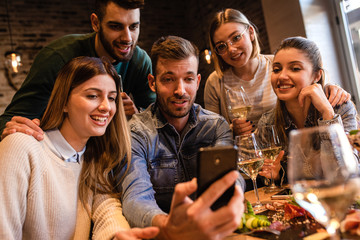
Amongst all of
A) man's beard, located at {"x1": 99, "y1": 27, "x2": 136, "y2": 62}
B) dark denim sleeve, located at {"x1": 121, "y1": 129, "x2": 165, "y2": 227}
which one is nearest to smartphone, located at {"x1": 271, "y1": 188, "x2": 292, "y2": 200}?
dark denim sleeve, located at {"x1": 121, "y1": 129, "x2": 165, "y2": 227}

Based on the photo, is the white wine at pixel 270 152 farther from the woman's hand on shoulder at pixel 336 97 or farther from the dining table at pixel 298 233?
the woman's hand on shoulder at pixel 336 97

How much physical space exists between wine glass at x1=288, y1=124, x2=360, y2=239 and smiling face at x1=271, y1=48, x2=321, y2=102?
3.83 feet

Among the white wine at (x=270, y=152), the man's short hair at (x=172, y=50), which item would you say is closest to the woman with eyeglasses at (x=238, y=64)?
the man's short hair at (x=172, y=50)

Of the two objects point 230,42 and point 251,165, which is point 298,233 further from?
point 230,42

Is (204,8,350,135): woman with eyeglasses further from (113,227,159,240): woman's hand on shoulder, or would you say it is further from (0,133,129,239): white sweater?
(113,227,159,240): woman's hand on shoulder

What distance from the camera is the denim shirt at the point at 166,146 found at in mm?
1513

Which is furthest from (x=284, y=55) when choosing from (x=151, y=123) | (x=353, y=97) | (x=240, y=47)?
(x=353, y=97)

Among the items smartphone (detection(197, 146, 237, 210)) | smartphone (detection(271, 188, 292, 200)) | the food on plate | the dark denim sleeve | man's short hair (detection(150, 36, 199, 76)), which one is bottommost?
smartphone (detection(271, 188, 292, 200))

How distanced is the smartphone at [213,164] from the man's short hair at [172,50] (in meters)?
0.96

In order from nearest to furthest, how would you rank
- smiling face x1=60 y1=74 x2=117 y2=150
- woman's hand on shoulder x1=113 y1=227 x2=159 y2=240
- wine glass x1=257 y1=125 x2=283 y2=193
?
1. woman's hand on shoulder x1=113 y1=227 x2=159 y2=240
2. wine glass x1=257 y1=125 x2=283 y2=193
3. smiling face x1=60 y1=74 x2=117 y2=150

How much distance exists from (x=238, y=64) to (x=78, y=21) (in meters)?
4.93

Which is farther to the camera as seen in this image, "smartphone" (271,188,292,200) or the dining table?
"smartphone" (271,188,292,200)

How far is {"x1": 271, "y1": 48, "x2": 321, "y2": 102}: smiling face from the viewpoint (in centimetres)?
177

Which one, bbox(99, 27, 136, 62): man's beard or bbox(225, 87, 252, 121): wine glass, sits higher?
bbox(99, 27, 136, 62): man's beard
